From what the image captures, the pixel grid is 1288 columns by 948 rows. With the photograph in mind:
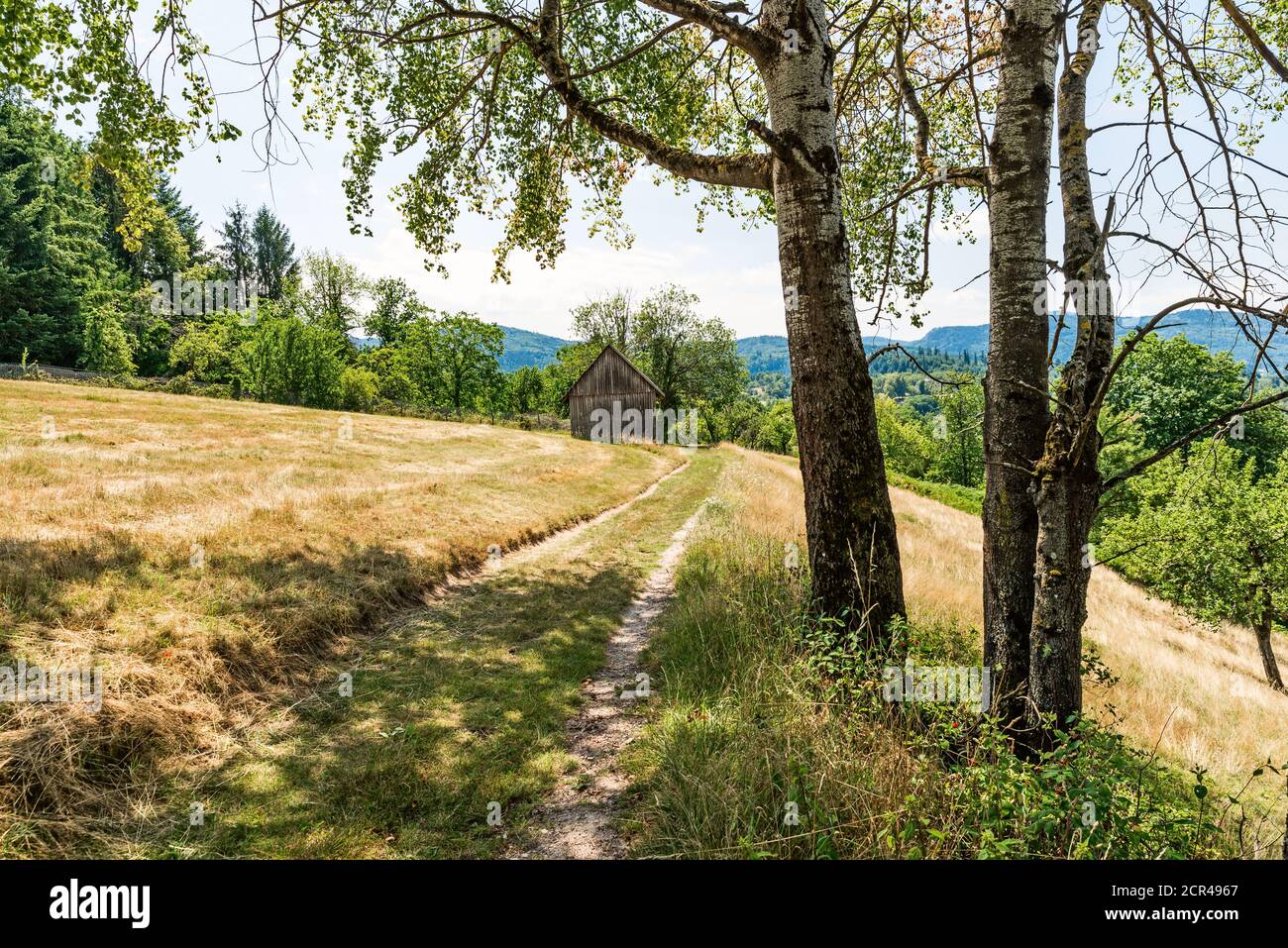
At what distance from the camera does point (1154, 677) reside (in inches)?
351

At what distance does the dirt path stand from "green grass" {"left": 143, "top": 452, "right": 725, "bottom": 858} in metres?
0.16

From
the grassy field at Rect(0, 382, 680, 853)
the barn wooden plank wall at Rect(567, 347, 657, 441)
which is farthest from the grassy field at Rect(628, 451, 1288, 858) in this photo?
the barn wooden plank wall at Rect(567, 347, 657, 441)

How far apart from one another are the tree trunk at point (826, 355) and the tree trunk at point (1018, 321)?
0.76m

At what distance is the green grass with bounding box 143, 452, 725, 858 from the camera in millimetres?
3354

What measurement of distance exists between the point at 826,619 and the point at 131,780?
208 inches

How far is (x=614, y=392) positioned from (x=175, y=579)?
139 feet

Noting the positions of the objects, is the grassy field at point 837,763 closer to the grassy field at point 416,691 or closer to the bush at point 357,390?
the grassy field at point 416,691

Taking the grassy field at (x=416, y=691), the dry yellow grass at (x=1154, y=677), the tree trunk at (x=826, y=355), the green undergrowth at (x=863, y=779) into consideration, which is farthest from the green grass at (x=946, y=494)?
the green undergrowth at (x=863, y=779)

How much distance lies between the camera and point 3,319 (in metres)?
37.8

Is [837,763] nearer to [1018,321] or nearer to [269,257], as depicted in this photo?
[1018,321]

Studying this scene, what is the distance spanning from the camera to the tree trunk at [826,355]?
4.39m

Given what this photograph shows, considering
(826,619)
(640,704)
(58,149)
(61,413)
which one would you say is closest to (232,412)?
(61,413)

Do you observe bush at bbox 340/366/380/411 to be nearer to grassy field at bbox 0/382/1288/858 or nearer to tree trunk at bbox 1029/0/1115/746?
grassy field at bbox 0/382/1288/858

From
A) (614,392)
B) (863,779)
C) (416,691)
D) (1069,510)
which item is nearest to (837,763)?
(863,779)
